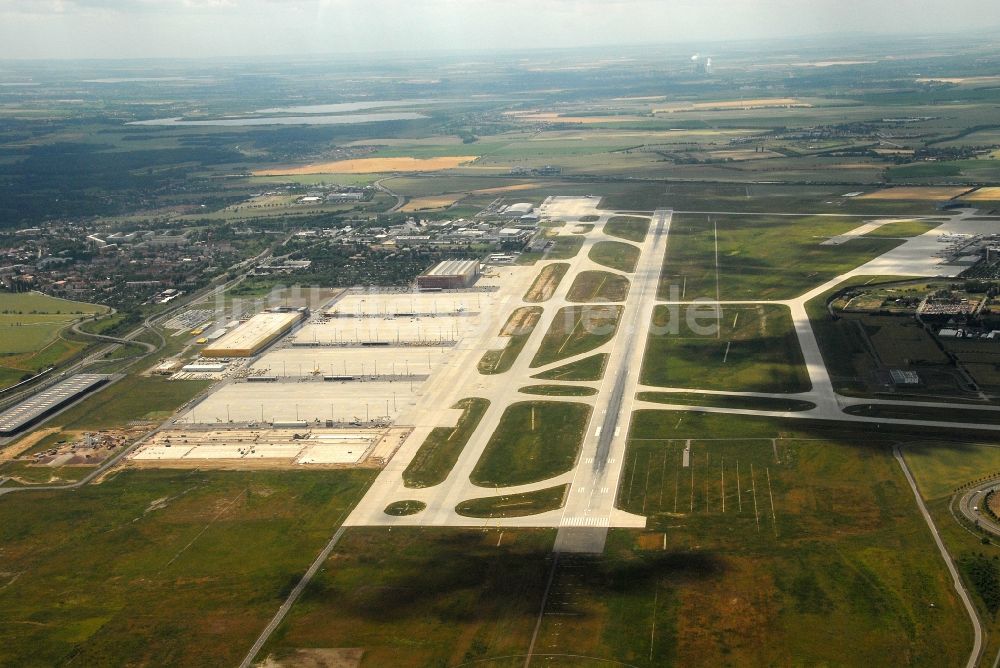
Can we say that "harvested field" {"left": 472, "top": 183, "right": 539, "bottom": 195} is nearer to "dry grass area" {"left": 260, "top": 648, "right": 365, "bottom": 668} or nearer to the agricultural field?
the agricultural field

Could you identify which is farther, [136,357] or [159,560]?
[136,357]

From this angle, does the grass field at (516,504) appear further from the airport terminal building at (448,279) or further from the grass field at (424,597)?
the airport terminal building at (448,279)

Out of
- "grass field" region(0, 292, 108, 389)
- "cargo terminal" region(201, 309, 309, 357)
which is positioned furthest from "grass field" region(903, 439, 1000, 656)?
"grass field" region(0, 292, 108, 389)

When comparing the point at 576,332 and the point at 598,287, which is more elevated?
the point at 598,287

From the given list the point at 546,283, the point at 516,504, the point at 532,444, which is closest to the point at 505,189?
the point at 546,283

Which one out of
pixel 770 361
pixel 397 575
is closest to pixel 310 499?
pixel 397 575

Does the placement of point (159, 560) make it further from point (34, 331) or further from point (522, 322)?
point (34, 331)
